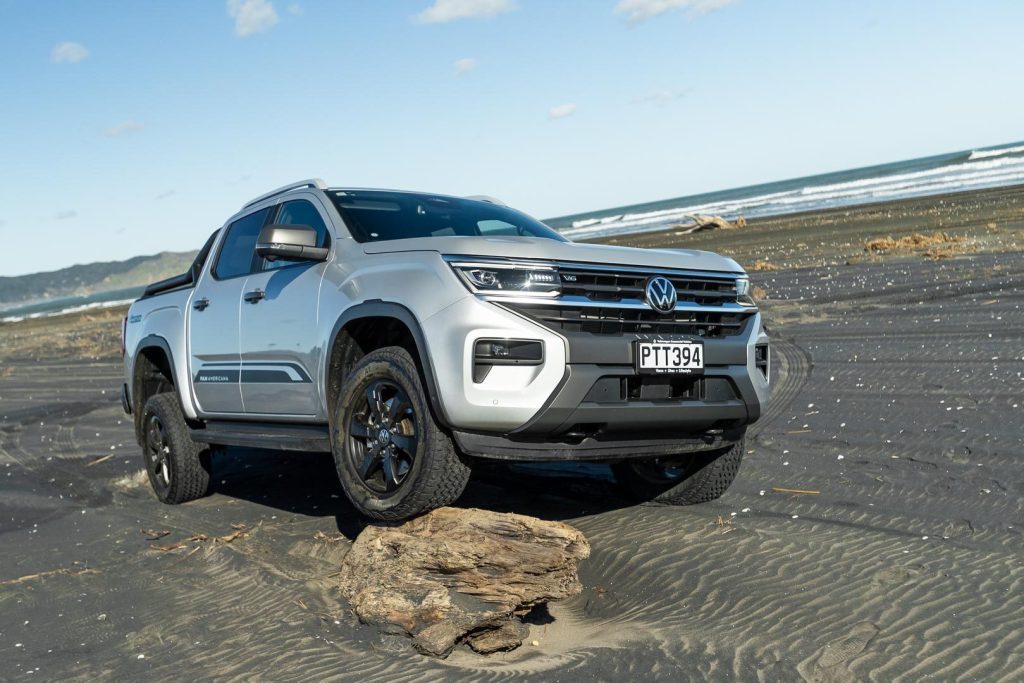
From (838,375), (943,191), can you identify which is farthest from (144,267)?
(838,375)

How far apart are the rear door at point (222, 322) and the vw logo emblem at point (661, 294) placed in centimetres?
272

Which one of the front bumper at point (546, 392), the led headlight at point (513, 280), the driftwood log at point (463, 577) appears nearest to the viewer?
the driftwood log at point (463, 577)

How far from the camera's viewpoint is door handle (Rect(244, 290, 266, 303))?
5.61 metres

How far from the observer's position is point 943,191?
3878 cm

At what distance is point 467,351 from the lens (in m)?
4.05

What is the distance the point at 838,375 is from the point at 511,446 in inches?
212

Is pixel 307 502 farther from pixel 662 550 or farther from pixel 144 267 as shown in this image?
pixel 144 267

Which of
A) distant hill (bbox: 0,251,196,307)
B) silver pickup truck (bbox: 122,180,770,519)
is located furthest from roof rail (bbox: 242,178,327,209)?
distant hill (bbox: 0,251,196,307)

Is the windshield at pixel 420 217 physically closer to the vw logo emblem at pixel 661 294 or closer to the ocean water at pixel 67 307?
the vw logo emblem at pixel 661 294

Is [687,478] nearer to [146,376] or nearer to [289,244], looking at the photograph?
[289,244]

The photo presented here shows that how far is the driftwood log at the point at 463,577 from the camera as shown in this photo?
3.95m

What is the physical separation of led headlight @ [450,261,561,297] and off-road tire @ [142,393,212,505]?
3245mm

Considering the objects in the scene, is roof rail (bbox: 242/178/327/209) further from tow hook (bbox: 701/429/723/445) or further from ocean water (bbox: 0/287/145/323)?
ocean water (bbox: 0/287/145/323)

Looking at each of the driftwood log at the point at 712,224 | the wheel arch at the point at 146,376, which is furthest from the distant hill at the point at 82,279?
the wheel arch at the point at 146,376
